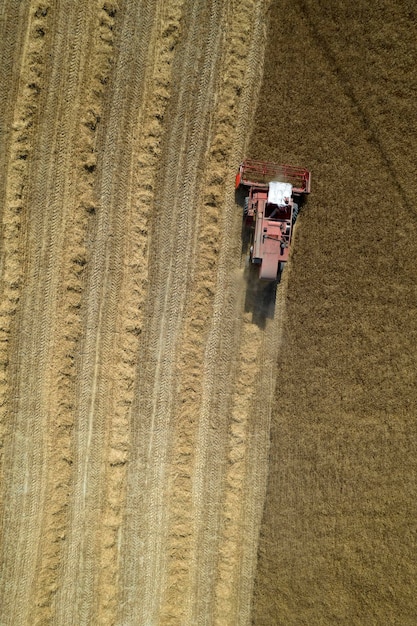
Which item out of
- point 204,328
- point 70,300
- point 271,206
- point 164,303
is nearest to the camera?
point 271,206

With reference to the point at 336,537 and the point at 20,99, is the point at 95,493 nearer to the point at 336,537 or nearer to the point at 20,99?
the point at 336,537

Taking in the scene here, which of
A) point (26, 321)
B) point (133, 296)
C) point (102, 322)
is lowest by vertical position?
point (26, 321)

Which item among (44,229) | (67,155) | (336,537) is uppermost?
(67,155)

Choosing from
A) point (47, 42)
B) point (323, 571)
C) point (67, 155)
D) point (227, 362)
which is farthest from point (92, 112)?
point (323, 571)

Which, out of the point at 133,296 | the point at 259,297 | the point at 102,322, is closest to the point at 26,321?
the point at 102,322

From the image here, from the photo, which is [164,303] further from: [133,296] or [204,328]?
[204,328]

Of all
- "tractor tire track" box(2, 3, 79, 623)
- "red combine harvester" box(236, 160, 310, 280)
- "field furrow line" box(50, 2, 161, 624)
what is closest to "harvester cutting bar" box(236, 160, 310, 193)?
"red combine harvester" box(236, 160, 310, 280)

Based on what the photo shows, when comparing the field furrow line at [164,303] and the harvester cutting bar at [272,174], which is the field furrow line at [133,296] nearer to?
the field furrow line at [164,303]
